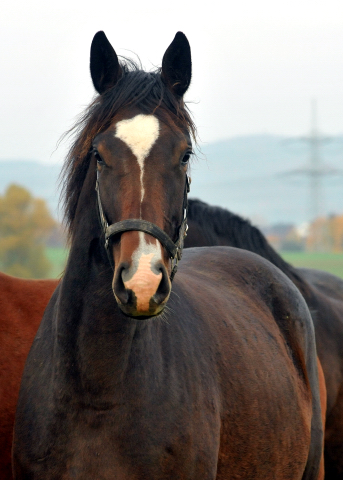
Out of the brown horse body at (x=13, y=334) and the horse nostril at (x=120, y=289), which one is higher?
the horse nostril at (x=120, y=289)

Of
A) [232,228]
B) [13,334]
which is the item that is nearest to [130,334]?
[13,334]

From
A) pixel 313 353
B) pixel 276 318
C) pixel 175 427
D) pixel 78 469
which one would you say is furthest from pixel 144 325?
pixel 313 353

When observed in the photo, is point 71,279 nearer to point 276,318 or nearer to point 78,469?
point 78,469

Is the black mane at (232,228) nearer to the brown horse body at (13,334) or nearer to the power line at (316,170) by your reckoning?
the brown horse body at (13,334)

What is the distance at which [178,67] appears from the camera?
3.00 metres

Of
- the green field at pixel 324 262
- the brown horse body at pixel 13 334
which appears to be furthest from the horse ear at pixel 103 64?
the green field at pixel 324 262

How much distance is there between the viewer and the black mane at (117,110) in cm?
282

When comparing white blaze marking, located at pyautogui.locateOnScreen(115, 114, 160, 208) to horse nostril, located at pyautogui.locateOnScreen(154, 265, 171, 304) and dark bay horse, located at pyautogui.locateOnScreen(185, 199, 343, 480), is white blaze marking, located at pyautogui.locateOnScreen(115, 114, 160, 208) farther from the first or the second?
dark bay horse, located at pyautogui.locateOnScreen(185, 199, 343, 480)

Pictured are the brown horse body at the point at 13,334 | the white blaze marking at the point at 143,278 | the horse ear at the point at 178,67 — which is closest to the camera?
the white blaze marking at the point at 143,278

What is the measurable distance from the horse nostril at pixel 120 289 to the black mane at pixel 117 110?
75cm

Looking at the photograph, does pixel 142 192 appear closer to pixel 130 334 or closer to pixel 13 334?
pixel 130 334

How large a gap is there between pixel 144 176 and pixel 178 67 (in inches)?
27.9

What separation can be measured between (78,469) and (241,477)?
1039mm

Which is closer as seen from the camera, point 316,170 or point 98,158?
point 98,158
